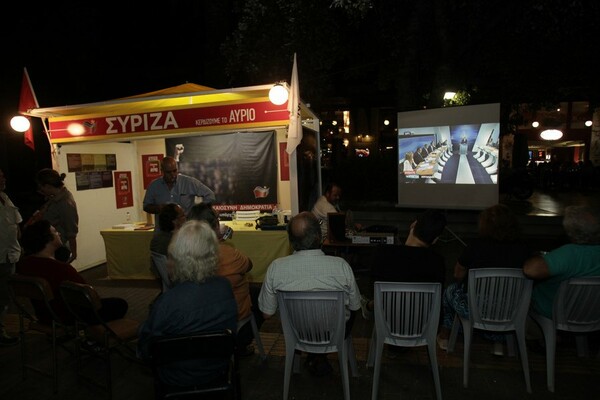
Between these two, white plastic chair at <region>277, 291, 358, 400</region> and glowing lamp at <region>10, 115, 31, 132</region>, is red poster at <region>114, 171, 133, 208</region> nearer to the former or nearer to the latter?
glowing lamp at <region>10, 115, 31, 132</region>

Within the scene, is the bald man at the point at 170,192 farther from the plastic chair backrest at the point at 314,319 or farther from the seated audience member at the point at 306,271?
the plastic chair backrest at the point at 314,319

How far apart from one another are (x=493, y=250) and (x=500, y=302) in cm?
40

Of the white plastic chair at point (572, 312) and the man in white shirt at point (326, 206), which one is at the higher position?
the man in white shirt at point (326, 206)

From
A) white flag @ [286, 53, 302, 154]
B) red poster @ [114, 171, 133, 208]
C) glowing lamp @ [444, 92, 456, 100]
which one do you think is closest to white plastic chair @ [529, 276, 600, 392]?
white flag @ [286, 53, 302, 154]

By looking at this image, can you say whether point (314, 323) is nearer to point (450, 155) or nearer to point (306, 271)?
point (306, 271)

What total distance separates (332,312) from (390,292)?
16.7 inches

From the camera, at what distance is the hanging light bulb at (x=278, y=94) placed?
4250 mm

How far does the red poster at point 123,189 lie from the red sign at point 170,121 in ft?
4.39

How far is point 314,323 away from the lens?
2463mm

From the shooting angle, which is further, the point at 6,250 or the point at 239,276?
the point at 6,250

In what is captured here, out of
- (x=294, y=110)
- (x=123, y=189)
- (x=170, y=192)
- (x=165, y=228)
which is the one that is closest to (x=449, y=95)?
(x=294, y=110)

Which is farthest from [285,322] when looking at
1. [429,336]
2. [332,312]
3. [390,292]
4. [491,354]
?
[491,354]

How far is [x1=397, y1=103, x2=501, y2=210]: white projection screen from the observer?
7.25m

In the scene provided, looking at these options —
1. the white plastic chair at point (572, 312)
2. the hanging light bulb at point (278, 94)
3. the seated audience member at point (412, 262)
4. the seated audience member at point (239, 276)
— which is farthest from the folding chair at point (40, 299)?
the white plastic chair at point (572, 312)
